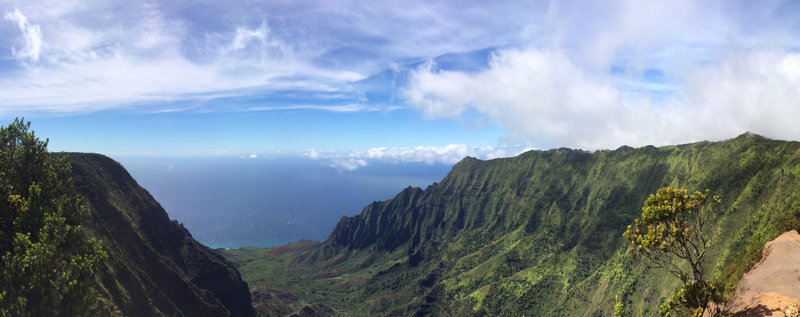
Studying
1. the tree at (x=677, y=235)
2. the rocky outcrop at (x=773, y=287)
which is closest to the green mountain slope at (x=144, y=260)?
the tree at (x=677, y=235)

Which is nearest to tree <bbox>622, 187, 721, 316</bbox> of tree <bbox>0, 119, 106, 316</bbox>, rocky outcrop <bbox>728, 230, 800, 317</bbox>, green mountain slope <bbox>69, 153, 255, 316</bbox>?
rocky outcrop <bbox>728, 230, 800, 317</bbox>

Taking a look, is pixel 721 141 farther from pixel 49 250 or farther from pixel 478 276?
pixel 49 250

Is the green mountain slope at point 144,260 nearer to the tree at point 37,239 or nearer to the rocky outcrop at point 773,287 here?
the tree at point 37,239

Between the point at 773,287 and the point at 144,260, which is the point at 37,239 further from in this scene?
the point at 144,260

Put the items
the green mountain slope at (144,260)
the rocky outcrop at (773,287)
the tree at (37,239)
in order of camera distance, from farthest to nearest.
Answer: the green mountain slope at (144,260)
the tree at (37,239)
the rocky outcrop at (773,287)

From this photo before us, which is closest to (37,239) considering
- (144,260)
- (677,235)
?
(677,235)
